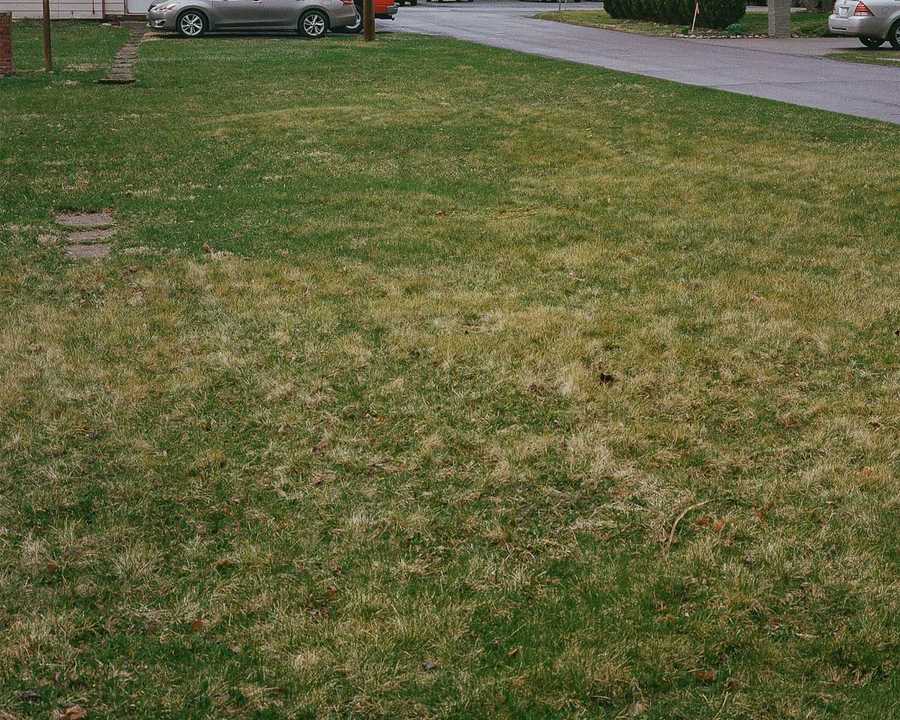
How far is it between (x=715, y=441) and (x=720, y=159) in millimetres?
6300

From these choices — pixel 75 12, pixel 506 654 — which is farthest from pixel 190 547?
pixel 75 12

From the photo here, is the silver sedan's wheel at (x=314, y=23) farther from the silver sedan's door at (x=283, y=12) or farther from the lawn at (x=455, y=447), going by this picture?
the lawn at (x=455, y=447)

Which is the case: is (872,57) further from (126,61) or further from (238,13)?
(126,61)

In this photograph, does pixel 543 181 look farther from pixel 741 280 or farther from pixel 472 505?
pixel 472 505

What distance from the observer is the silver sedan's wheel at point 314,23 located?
83.6 ft

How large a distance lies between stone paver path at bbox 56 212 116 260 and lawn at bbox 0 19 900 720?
131 mm

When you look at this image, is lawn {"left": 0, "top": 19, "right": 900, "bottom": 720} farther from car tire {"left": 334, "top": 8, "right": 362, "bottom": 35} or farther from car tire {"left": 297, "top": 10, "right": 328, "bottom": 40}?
car tire {"left": 334, "top": 8, "right": 362, "bottom": 35}

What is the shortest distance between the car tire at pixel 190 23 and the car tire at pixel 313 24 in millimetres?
2219

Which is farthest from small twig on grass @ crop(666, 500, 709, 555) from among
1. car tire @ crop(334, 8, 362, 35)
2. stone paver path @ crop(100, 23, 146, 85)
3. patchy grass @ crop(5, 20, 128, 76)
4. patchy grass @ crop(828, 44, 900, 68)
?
car tire @ crop(334, 8, 362, 35)

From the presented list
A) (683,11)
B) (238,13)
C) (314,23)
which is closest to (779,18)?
(683,11)

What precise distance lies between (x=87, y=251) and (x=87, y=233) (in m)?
0.61

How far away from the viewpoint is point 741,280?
Result: 22.2 feet

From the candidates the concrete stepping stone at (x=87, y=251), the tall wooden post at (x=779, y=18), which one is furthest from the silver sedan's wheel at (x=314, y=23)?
the concrete stepping stone at (x=87, y=251)

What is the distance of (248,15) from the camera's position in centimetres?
2534
